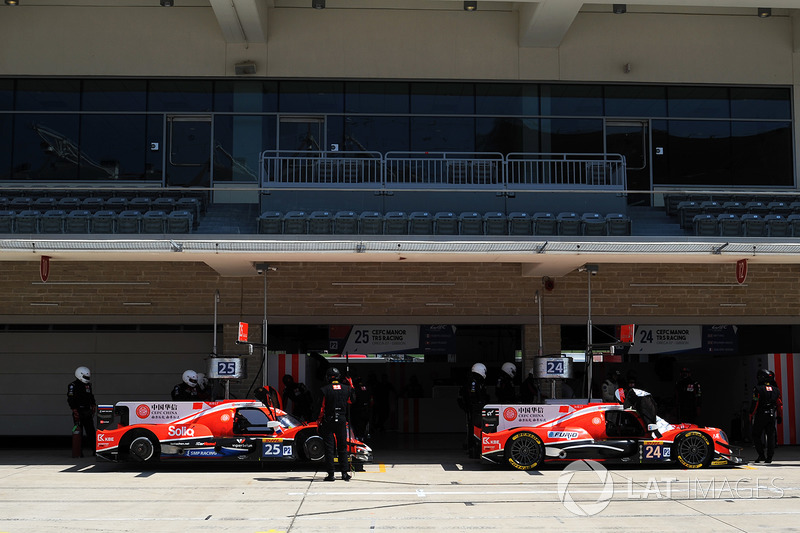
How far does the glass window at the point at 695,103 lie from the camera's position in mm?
20922

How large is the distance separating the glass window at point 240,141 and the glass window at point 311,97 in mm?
553

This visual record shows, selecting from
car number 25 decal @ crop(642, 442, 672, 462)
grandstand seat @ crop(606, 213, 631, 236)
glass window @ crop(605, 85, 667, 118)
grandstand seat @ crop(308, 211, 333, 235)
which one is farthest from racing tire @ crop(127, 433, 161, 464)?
glass window @ crop(605, 85, 667, 118)

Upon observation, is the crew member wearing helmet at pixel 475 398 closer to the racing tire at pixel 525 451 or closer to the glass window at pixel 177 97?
the racing tire at pixel 525 451

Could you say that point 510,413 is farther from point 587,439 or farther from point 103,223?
point 103,223

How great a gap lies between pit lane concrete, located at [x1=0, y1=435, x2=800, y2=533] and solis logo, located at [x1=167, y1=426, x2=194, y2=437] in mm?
595

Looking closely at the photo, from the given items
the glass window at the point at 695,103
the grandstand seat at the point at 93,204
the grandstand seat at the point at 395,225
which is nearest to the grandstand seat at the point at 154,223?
the grandstand seat at the point at 93,204

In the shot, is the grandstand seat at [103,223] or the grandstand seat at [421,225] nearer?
the grandstand seat at [421,225]

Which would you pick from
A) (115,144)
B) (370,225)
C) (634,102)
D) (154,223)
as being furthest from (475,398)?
(115,144)

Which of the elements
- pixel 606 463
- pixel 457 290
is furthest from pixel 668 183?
pixel 606 463

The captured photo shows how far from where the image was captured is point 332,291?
1923cm

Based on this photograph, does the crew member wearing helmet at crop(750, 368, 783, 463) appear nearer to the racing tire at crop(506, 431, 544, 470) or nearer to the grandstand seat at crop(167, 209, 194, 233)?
the racing tire at crop(506, 431, 544, 470)

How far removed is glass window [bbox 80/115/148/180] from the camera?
66.7ft

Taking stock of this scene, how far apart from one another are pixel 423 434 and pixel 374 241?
8448mm

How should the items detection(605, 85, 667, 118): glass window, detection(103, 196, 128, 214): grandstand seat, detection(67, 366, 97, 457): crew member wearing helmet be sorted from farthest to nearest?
detection(605, 85, 667, 118): glass window < detection(103, 196, 128, 214): grandstand seat < detection(67, 366, 97, 457): crew member wearing helmet
